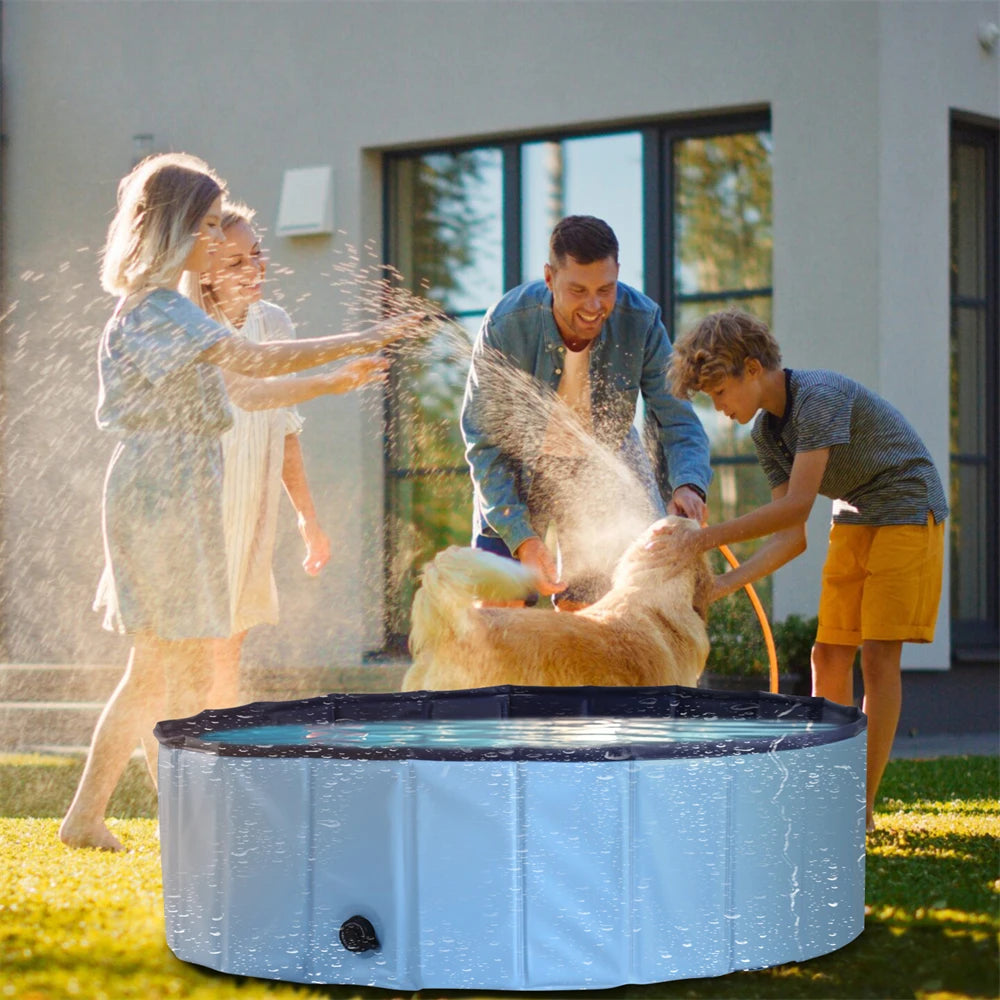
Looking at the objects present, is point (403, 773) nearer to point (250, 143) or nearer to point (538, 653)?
point (538, 653)

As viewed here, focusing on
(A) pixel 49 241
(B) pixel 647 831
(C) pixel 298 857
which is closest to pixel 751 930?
(B) pixel 647 831

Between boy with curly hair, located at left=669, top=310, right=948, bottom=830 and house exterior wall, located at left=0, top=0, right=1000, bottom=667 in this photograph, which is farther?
house exterior wall, located at left=0, top=0, right=1000, bottom=667

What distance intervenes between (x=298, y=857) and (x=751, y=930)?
817mm

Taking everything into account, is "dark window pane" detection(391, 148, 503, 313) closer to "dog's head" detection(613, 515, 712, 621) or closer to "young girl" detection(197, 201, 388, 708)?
"young girl" detection(197, 201, 388, 708)

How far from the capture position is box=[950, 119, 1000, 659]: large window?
7836 mm

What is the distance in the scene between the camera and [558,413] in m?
4.29

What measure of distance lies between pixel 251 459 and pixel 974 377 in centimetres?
472

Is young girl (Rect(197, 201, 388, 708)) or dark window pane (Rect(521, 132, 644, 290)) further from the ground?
dark window pane (Rect(521, 132, 644, 290))

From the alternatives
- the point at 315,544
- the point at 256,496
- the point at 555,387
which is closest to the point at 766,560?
the point at 555,387

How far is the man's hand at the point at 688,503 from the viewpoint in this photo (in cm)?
418

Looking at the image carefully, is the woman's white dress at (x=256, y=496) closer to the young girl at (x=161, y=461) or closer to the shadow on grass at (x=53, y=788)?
the young girl at (x=161, y=461)

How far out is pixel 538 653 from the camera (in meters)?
3.93

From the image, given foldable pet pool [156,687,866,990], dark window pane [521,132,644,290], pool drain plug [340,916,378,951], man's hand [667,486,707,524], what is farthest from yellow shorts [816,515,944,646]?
dark window pane [521,132,644,290]

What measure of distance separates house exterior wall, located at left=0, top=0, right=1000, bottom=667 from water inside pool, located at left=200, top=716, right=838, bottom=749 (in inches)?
151
